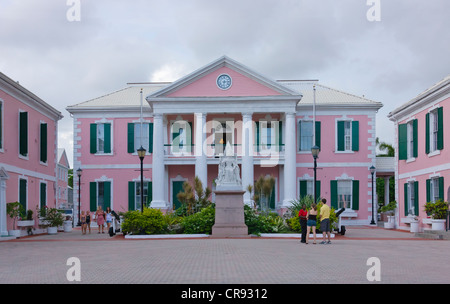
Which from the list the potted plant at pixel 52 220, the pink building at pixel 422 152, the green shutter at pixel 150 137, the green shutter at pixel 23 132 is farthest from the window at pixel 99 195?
the pink building at pixel 422 152

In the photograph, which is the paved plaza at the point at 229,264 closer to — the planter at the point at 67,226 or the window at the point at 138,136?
the planter at the point at 67,226

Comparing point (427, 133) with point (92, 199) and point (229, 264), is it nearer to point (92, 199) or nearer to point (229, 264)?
point (229, 264)

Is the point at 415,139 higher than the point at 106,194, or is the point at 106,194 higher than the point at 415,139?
the point at 415,139

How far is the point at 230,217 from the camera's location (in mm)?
22547

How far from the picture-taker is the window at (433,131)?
1037 inches

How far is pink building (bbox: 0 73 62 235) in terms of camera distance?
2438cm

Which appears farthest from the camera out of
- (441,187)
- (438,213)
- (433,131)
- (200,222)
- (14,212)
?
(433,131)

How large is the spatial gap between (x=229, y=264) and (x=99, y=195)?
26.4m

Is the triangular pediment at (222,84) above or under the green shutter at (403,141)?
above

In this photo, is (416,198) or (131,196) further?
(131,196)

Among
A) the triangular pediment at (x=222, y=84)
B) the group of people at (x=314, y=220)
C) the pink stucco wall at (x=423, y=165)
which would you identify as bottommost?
the group of people at (x=314, y=220)

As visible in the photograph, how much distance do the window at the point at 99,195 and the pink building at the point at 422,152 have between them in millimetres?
16784

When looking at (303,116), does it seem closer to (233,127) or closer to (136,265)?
(233,127)

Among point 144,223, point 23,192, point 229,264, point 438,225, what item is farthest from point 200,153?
point 229,264
